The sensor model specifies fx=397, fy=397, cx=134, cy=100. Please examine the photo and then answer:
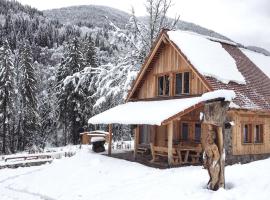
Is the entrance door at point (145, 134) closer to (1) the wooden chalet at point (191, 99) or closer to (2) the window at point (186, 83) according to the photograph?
(1) the wooden chalet at point (191, 99)

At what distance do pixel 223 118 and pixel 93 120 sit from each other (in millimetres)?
13037

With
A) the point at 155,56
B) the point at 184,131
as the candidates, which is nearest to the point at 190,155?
the point at 184,131

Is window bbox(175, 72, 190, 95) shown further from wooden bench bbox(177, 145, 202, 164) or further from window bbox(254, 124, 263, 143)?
window bbox(254, 124, 263, 143)

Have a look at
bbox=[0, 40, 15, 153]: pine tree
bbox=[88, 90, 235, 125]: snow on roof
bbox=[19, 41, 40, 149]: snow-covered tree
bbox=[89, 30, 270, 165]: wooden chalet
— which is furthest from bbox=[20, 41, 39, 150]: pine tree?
bbox=[88, 90, 235, 125]: snow on roof

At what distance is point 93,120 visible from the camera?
77.9 ft

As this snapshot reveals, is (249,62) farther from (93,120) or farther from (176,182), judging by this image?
(176,182)

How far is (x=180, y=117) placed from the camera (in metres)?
18.9

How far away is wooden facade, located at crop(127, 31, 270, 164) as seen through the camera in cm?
2014

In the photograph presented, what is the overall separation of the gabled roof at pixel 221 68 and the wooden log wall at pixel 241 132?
64cm

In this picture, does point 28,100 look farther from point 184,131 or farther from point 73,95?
point 184,131

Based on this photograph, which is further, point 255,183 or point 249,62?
point 249,62

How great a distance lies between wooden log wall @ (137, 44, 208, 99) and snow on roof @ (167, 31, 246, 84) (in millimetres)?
588

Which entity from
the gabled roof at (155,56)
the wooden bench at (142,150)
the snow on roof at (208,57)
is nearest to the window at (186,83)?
the snow on roof at (208,57)

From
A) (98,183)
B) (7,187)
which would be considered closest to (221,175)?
(98,183)
